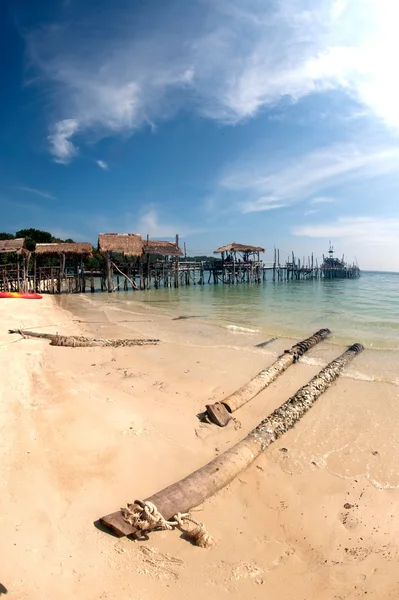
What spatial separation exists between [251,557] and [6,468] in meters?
2.38

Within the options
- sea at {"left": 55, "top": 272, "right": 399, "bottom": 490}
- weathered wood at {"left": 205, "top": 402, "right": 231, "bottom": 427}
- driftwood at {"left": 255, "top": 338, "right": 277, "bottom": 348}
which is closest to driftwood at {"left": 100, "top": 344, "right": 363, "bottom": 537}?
sea at {"left": 55, "top": 272, "right": 399, "bottom": 490}

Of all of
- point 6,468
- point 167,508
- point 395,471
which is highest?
point 6,468

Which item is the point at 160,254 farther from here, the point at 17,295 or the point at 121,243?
the point at 17,295

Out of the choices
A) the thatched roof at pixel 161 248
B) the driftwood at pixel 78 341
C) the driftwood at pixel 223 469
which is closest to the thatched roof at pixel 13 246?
the thatched roof at pixel 161 248

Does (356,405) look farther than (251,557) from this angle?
Yes

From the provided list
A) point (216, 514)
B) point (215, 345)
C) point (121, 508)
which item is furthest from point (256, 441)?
point (215, 345)

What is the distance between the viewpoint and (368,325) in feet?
42.7

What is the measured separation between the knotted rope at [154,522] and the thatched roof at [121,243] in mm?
24948

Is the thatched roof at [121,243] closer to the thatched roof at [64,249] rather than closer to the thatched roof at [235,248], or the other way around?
the thatched roof at [64,249]

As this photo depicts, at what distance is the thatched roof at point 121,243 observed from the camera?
26.4 m

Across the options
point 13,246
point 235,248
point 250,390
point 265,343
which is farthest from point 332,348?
point 235,248

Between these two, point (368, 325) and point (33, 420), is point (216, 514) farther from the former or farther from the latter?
point (368, 325)

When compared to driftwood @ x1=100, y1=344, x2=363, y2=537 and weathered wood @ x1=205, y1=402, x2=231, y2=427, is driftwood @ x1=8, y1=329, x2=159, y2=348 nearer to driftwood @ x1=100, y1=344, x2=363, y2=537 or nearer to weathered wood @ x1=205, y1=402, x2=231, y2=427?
weathered wood @ x1=205, y1=402, x2=231, y2=427

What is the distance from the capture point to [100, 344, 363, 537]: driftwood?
288 centimetres
